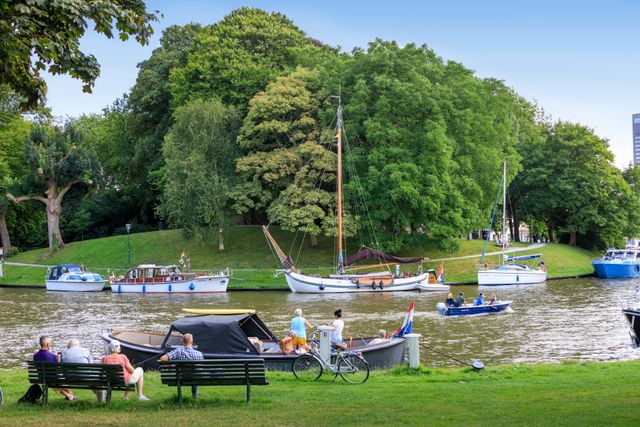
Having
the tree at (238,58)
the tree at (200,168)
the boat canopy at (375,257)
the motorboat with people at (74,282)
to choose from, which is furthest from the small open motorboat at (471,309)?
the tree at (238,58)

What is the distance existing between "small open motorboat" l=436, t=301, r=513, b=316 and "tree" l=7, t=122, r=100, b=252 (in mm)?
48282

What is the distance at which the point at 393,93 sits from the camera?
63.5 m

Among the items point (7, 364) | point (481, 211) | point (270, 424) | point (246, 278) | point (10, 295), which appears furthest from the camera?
point (481, 211)

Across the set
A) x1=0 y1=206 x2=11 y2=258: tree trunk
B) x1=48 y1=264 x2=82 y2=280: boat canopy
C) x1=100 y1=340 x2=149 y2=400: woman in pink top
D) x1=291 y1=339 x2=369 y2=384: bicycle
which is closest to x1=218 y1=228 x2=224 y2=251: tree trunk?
x1=48 y1=264 x2=82 y2=280: boat canopy

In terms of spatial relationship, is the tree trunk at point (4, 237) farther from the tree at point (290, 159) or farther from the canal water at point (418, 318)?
the tree at point (290, 159)

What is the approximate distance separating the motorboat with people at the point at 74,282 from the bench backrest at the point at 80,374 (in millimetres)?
46639

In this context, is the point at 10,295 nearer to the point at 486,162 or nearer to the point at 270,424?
the point at 486,162

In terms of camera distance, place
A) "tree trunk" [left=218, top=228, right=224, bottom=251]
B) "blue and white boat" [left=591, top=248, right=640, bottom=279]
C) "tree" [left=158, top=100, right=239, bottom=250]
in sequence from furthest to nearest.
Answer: "tree trunk" [left=218, top=228, right=224, bottom=251] < "tree" [left=158, top=100, right=239, bottom=250] < "blue and white boat" [left=591, top=248, right=640, bottom=279]

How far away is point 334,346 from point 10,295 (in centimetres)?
4081

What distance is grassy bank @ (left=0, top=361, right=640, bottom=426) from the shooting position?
12.0m

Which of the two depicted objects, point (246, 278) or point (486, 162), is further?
point (486, 162)

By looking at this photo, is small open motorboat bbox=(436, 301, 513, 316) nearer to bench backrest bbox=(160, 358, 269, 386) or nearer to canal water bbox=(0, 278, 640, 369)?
canal water bbox=(0, 278, 640, 369)

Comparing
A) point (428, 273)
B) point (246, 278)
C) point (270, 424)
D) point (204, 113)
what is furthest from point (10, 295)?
point (270, 424)

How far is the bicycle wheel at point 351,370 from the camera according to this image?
17906 mm
